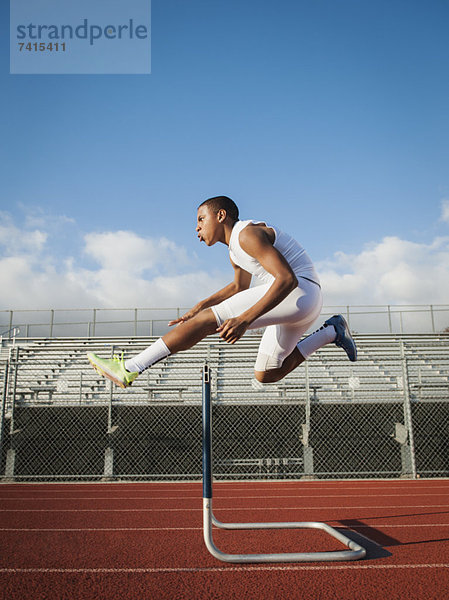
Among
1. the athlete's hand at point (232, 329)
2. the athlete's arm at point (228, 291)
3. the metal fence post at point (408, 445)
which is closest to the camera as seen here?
the athlete's hand at point (232, 329)

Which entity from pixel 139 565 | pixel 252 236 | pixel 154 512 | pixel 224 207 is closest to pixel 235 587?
pixel 139 565

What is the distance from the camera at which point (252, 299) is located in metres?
2.57

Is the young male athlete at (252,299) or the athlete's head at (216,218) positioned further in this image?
the athlete's head at (216,218)

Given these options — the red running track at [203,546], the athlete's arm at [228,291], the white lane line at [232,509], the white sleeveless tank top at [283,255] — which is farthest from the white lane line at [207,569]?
the white lane line at [232,509]

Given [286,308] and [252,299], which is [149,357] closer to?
[252,299]

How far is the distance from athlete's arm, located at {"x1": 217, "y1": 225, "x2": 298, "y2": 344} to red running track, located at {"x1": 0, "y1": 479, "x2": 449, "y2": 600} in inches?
48.8

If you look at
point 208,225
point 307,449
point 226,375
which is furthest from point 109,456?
point 208,225

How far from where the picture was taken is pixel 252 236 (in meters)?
2.50

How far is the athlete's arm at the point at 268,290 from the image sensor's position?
93.5 inches

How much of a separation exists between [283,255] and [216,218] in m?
0.45

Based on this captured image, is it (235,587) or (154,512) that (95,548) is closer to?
(235,587)

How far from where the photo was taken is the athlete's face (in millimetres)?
2793

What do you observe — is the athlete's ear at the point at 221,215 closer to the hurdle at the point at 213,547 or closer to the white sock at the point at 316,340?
the hurdle at the point at 213,547

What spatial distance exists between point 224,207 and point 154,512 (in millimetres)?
3451
